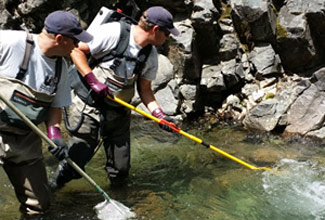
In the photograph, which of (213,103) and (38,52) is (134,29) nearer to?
(38,52)

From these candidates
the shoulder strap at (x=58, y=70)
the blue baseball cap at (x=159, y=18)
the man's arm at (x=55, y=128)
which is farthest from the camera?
the blue baseball cap at (x=159, y=18)

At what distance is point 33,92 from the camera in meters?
4.64

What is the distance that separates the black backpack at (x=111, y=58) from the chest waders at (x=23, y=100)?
105 centimetres

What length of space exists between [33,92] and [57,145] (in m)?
0.80

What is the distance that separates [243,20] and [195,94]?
2.75m

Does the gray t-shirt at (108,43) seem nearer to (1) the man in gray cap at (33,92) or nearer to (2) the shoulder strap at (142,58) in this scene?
(2) the shoulder strap at (142,58)

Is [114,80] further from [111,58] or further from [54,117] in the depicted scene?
[54,117]

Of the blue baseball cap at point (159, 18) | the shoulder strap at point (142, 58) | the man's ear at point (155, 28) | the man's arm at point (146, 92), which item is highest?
the blue baseball cap at point (159, 18)

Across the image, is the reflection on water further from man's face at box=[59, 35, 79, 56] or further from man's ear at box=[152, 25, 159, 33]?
man's face at box=[59, 35, 79, 56]

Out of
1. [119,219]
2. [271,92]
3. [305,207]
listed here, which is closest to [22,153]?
[119,219]

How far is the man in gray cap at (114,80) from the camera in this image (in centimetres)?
564

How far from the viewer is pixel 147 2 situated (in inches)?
486

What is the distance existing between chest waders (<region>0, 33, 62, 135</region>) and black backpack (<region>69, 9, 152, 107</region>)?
1.05 meters

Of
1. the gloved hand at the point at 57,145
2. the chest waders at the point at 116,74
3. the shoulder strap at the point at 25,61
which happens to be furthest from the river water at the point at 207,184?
the shoulder strap at the point at 25,61
